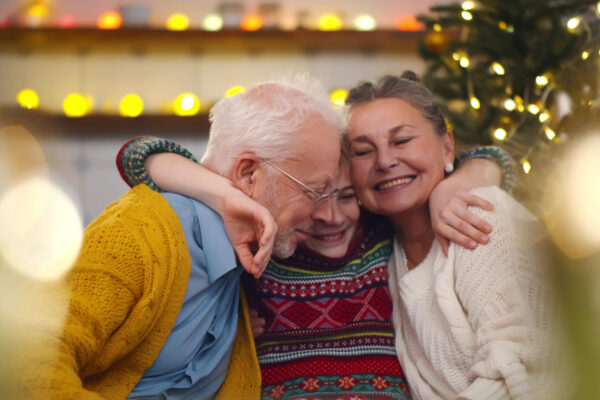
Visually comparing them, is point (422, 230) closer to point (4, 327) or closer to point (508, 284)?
point (508, 284)

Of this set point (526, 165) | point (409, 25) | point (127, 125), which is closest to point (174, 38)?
point (127, 125)

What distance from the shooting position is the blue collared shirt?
3.69 feet

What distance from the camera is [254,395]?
122 centimetres

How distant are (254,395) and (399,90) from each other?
35.6 inches

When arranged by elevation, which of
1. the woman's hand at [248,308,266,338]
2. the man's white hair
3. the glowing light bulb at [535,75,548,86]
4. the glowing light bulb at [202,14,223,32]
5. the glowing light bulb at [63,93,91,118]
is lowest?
the woman's hand at [248,308,266,338]

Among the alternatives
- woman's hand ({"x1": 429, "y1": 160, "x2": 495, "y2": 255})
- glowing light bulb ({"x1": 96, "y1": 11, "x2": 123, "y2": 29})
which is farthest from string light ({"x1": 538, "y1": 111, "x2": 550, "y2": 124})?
glowing light bulb ({"x1": 96, "y1": 11, "x2": 123, "y2": 29})

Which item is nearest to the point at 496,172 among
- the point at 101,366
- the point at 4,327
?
the point at 101,366

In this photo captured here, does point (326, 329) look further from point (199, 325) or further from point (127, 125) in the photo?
point (127, 125)

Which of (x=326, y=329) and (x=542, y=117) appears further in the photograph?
(x=542, y=117)

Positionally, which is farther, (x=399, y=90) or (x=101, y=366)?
(x=399, y=90)

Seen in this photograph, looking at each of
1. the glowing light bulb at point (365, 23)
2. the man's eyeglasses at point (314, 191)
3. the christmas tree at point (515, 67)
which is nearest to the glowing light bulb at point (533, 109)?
the christmas tree at point (515, 67)

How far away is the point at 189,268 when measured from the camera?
1.10 meters

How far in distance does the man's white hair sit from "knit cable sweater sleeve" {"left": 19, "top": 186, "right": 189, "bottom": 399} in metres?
0.26

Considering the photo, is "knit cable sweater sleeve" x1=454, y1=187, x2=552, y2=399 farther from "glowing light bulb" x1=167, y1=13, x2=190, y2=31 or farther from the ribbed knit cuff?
"glowing light bulb" x1=167, y1=13, x2=190, y2=31
